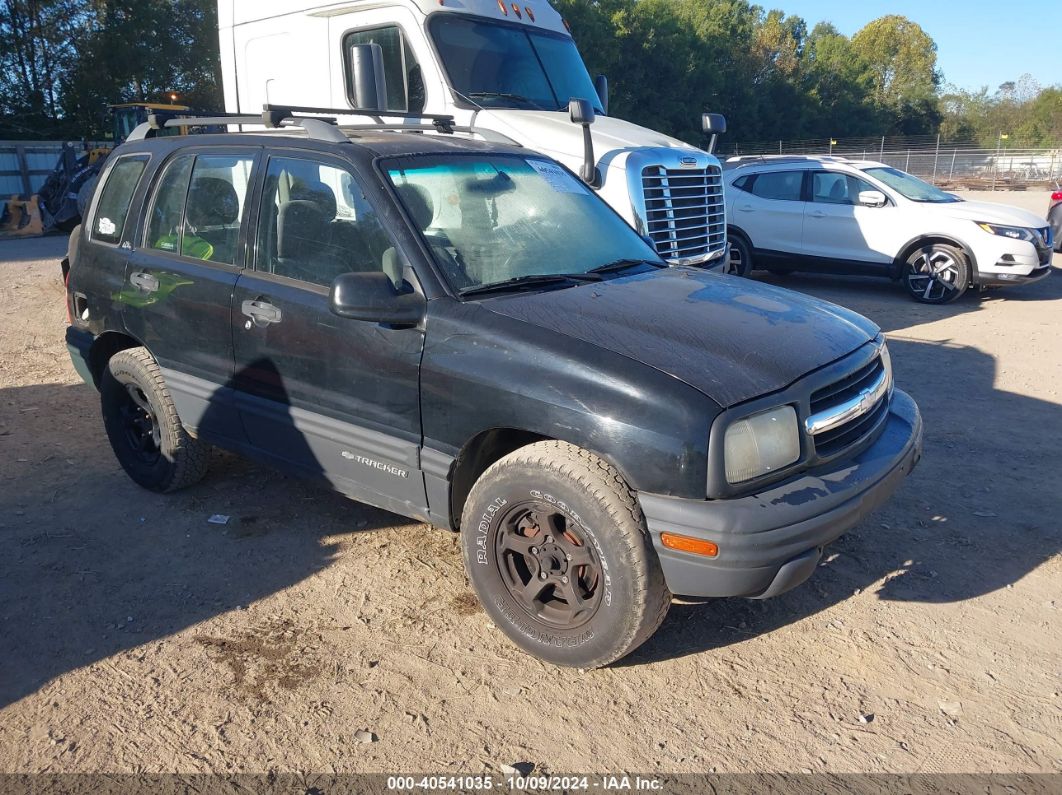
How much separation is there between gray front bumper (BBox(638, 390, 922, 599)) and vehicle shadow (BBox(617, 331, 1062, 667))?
2.03ft

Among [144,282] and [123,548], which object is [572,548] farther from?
[144,282]

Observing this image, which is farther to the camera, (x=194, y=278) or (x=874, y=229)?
(x=874, y=229)

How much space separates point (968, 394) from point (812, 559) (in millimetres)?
4329

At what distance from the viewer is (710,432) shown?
2859 mm

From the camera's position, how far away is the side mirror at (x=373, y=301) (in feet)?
10.8

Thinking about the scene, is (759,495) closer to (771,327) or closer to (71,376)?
(771,327)

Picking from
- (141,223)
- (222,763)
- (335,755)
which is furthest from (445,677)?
(141,223)

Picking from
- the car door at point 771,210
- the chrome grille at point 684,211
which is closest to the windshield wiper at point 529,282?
the chrome grille at point 684,211

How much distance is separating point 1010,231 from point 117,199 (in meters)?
9.41

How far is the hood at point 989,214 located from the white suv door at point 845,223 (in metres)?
0.56

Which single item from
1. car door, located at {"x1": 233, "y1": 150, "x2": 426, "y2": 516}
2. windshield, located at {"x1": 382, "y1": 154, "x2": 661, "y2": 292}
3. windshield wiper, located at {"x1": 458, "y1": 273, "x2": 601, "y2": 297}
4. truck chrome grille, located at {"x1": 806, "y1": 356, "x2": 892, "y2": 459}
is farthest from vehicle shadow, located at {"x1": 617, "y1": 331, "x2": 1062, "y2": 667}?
windshield, located at {"x1": 382, "y1": 154, "x2": 661, "y2": 292}

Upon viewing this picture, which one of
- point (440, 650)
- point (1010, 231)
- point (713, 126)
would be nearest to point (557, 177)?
point (440, 650)

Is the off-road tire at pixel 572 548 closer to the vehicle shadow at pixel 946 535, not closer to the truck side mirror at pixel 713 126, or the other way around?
the vehicle shadow at pixel 946 535

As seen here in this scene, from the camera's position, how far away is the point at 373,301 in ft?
10.8
